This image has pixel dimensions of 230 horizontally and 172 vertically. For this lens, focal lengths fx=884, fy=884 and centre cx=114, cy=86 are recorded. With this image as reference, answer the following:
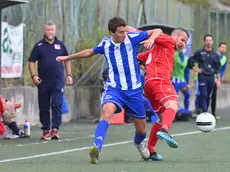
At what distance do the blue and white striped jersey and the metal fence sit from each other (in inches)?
284

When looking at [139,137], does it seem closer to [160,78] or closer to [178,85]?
[160,78]

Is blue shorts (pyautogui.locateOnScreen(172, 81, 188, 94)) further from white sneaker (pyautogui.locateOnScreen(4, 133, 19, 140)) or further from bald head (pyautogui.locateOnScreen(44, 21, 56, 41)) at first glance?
white sneaker (pyautogui.locateOnScreen(4, 133, 19, 140))

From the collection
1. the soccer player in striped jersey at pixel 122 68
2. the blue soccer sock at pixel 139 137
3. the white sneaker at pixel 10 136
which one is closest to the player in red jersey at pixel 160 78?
the blue soccer sock at pixel 139 137

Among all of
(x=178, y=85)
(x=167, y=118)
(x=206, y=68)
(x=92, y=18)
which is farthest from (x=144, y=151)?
(x=92, y=18)

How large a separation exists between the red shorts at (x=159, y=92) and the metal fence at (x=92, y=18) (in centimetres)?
705

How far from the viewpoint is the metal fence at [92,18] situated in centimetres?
1877

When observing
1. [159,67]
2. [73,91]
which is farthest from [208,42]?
[159,67]

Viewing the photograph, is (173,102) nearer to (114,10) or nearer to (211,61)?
(211,61)

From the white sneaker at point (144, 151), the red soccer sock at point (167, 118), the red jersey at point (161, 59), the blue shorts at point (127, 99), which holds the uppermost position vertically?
the red jersey at point (161, 59)

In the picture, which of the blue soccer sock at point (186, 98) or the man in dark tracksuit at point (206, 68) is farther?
the blue soccer sock at point (186, 98)

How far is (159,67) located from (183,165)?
59.8 inches

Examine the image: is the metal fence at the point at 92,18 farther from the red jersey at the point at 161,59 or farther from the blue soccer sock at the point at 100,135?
the blue soccer sock at the point at 100,135

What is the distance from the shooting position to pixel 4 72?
58.7 feet

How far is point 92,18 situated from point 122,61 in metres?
10.5
